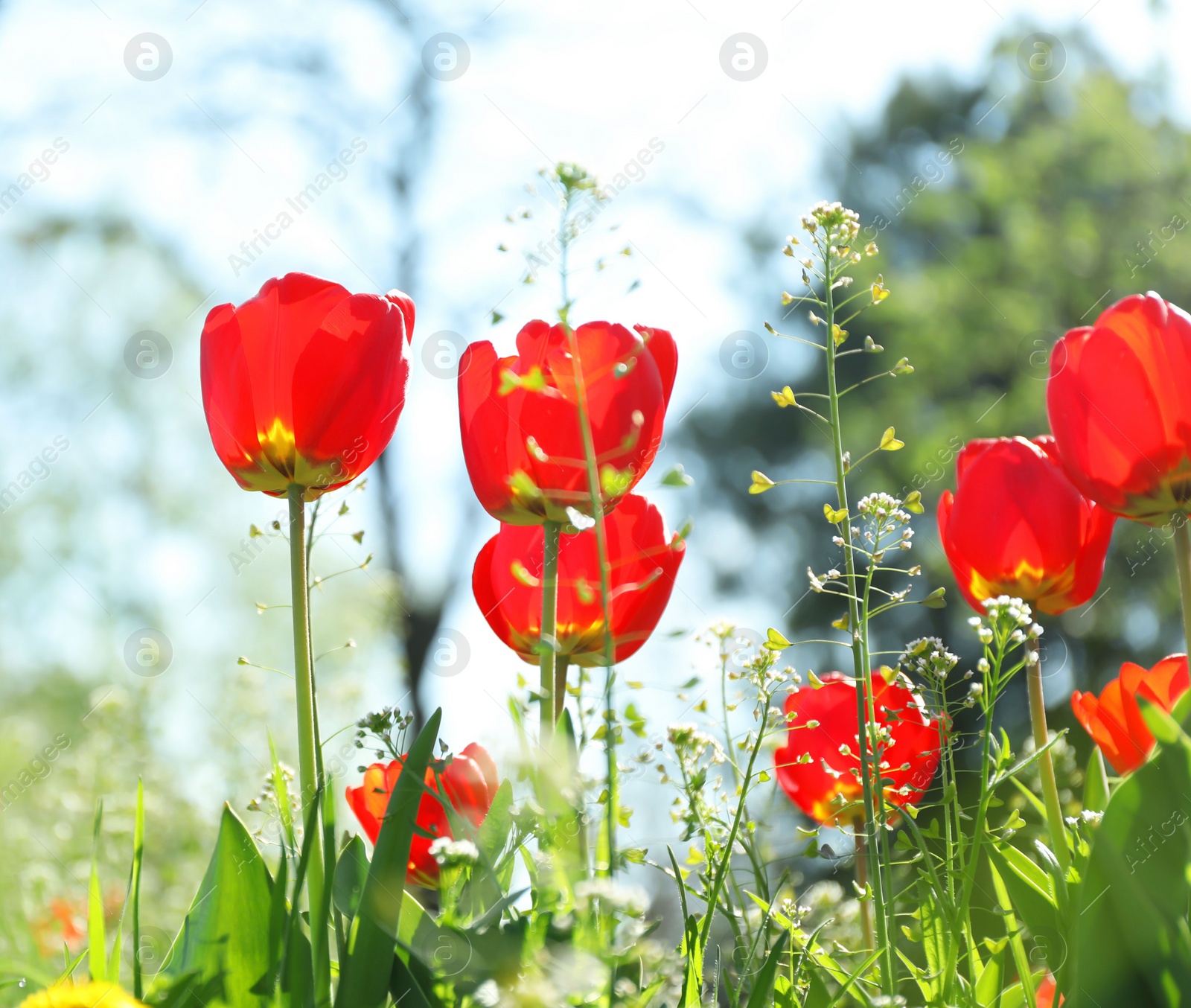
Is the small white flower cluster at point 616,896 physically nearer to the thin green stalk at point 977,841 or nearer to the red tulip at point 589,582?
the thin green stalk at point 977,841

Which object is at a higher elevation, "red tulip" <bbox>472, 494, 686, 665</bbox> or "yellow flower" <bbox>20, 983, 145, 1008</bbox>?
"red tulip" <bbox>472, 494, 686, 665</bbox>

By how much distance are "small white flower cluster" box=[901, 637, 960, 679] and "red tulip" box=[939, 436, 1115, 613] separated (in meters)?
0.25

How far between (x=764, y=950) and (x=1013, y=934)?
8.2 inches

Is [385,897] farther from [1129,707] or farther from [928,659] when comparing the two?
[1129,707]

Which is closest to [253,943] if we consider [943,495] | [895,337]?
[943,495]

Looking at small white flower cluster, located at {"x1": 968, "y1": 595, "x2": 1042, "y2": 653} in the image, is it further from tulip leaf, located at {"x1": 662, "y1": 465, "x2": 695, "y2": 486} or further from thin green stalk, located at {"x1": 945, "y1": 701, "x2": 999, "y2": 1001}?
tulip leaf, located at {"x1": 662, "y1": 465, "x2": 695, "y2": 486}

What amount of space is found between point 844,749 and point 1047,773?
Answer: 24 cm

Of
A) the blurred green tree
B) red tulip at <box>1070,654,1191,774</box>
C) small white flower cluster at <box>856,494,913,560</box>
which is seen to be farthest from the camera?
the blurred green tree

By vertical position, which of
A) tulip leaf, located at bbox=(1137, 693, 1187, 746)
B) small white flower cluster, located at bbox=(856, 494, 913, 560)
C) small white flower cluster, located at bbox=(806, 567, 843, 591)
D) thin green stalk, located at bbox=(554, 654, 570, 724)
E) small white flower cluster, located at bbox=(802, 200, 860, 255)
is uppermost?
small white flower cluster, located at bbox=(802, 200, 860, 255)

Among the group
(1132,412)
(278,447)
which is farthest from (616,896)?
(1132,412)

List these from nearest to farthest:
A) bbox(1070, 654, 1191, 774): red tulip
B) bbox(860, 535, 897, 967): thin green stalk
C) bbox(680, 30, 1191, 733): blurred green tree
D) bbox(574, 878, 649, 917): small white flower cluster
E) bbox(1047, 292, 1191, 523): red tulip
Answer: bbox(574, 878, 649, 917): small white flower cluster → bbox(860, 535, 897, 967): thin green stalk → bbox(1047, 292, 1191, 523): red tulip → bbox(1070, 654, 1191, 774): red tulip → bbox(680, 30, 1191, 733): blurred green tree

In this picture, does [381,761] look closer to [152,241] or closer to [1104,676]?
[152,241]

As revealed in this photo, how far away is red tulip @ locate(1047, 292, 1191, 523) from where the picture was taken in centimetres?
96

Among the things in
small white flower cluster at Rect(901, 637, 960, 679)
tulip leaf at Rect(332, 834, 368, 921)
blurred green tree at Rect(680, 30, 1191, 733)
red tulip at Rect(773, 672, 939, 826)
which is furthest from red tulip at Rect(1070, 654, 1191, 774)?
blurred green tree at Rect(680, 30, 1191, 733)
